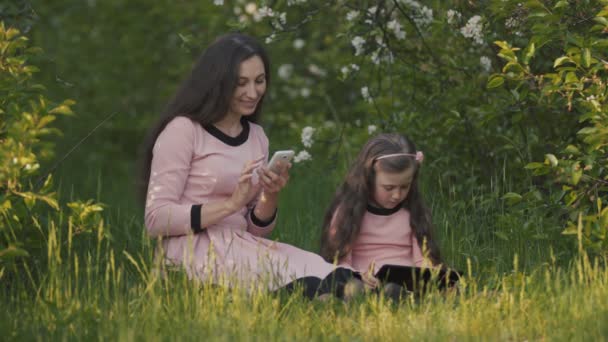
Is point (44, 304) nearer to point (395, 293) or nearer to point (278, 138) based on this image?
point (395, 293)

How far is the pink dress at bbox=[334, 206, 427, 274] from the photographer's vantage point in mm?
4305

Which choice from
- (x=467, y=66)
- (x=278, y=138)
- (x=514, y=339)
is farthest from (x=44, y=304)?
(x=278, y=138)

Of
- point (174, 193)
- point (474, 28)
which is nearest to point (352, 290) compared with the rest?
point (174, 193)

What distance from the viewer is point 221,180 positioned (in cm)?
400

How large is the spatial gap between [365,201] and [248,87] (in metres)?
0.75

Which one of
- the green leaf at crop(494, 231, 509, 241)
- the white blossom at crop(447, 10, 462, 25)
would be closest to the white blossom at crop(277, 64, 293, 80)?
the white blossom at crop(447, 10, 462, 25)

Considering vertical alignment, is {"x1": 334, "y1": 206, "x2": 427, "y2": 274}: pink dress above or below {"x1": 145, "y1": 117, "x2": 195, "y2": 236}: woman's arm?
below

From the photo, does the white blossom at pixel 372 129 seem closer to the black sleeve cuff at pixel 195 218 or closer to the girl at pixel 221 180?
the girl at pixel 221 180

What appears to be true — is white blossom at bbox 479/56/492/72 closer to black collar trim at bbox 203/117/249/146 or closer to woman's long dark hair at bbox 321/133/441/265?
woman's long dark hair at bbox 321/133/441/265

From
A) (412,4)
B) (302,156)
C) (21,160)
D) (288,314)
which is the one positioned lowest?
(288,314)

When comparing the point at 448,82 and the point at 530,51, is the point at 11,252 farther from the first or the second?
the point at 448,82

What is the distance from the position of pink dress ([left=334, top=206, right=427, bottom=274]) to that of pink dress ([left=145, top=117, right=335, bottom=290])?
1.28 ft

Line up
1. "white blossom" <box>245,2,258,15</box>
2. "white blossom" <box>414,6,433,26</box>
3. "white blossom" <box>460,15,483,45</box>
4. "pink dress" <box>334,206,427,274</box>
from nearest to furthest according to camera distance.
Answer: "pink dress" <box>334,206,427,274</box> → "white blossom" <box>460,15,483,45</box> → "white blossom" <box>414,6,433,26</box> → "white blossom" <box>245,2,258,15</box>

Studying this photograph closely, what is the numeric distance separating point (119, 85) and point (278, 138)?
402cm
